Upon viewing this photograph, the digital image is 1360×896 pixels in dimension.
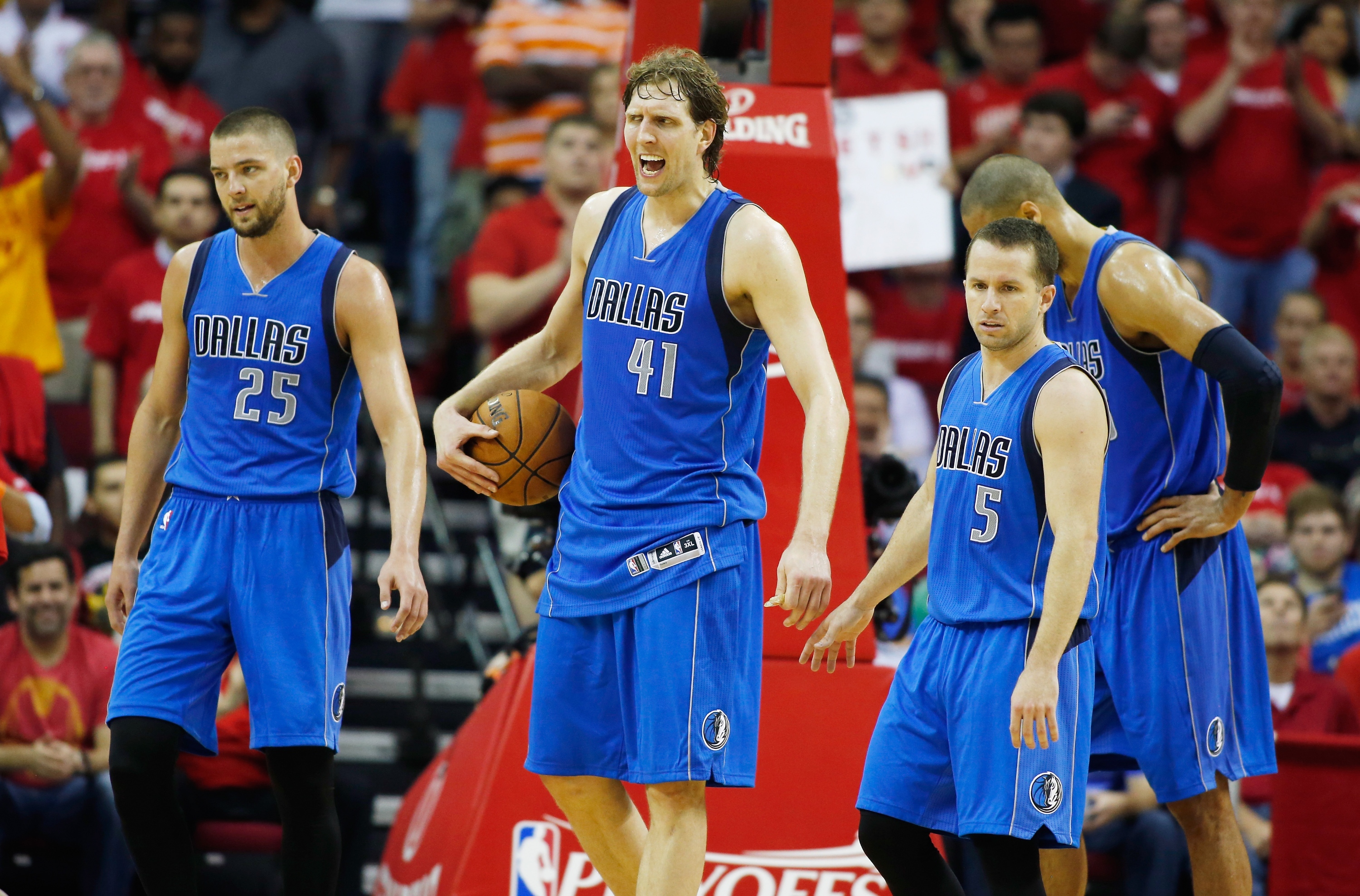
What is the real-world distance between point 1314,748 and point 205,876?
14.4ft

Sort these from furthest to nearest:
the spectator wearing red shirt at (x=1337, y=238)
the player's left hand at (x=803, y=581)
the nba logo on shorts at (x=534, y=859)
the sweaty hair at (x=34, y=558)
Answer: the spectator wearing red shirt at (x=1337, y=238), the sweaty hair at (x=34, y=558), the nba logo on shorts at (x=534, y=859), the player's left hand at (x=803, y=581)

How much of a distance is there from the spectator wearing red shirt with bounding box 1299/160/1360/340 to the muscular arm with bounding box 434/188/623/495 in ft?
22.4

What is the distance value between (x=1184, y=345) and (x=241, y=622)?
2.74 metres

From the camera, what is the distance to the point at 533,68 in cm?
954

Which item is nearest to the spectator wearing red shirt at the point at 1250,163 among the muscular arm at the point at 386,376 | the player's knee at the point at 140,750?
the muscular arm at the point at 386,376

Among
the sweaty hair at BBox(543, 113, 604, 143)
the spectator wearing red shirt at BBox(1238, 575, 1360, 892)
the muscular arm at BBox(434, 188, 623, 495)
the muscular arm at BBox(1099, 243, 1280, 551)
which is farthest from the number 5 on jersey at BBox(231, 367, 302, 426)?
the spectator wearing red shirt at BBox(1238, 575, 1360, 892)

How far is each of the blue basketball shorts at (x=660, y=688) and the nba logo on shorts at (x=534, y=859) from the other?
1.30 meters

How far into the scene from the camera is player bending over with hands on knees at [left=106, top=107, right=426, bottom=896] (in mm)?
4684

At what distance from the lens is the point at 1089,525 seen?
416cm

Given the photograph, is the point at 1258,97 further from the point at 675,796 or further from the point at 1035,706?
the point at 675,796

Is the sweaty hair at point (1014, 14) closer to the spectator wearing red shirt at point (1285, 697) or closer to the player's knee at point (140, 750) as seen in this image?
the spectator wearing red shirt at point (1285, 697)

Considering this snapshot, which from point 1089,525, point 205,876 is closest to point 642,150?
point 1089,525

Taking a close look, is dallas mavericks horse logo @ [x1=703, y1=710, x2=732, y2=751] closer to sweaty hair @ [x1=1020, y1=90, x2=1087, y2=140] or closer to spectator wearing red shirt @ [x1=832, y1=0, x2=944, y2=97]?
sweaty hair @ [x1=1020, y1=90, x2=1087, y2=140]

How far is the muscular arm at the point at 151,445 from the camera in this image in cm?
498
